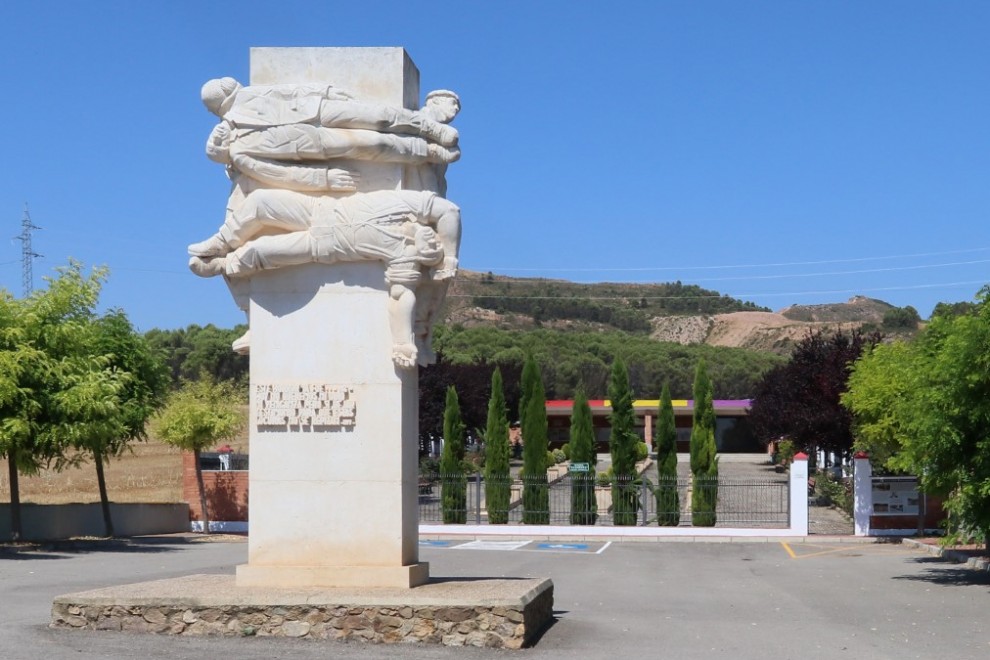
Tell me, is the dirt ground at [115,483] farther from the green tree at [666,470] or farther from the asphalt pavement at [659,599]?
the green tree at [666,470]

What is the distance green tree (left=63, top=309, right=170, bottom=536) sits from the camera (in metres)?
23.7

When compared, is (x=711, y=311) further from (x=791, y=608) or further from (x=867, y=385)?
(x=791, y=608)

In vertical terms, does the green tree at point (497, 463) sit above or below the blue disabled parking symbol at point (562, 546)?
above

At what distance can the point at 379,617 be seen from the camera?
34.0 ft

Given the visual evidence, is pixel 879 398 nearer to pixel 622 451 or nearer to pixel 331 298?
pixel 622 451

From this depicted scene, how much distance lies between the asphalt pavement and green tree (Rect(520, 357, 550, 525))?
14.0 ft

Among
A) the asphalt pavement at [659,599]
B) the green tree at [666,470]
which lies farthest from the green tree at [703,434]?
the asphalt pavement at [659,599]

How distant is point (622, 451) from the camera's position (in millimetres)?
34438

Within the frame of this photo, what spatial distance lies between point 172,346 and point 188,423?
192 feet

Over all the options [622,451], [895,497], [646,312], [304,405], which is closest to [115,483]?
[622,451]

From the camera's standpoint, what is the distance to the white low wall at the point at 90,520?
27406mm

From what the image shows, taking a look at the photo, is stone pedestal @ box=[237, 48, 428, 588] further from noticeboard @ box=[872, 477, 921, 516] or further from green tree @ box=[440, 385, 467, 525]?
green tree @ box=[440, 385, 467, 525]

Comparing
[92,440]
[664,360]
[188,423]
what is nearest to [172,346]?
[664,360]

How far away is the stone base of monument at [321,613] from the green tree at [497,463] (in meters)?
22.7
